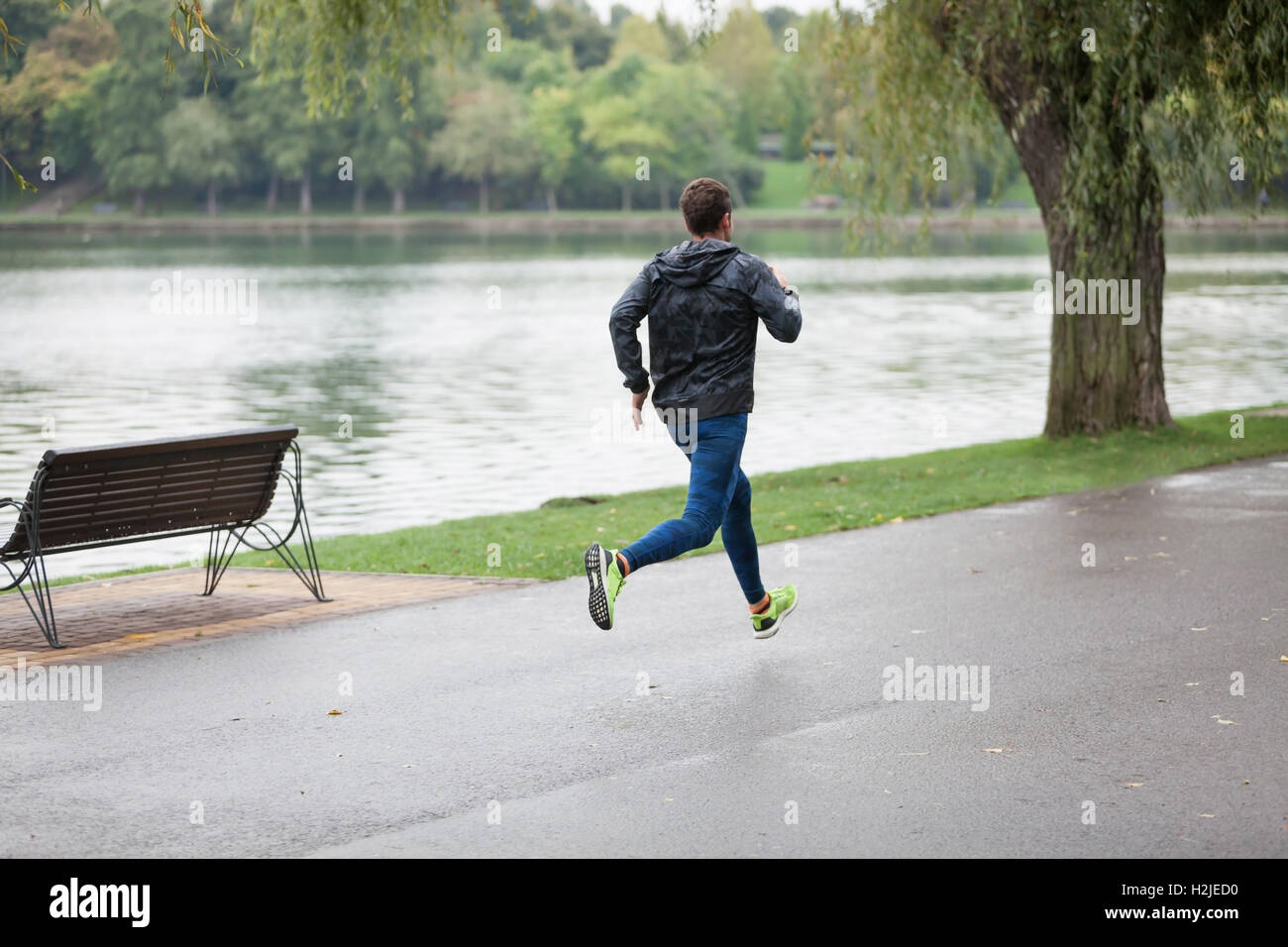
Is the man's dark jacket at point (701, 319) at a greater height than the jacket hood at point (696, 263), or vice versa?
the jacket hood at point (696, 263)

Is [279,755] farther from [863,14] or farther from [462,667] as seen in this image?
[863,14]

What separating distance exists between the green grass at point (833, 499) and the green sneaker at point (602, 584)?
2.56 m

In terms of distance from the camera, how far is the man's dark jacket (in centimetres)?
739

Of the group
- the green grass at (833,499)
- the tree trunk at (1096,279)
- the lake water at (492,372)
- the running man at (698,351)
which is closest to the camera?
the running man at (698,351)

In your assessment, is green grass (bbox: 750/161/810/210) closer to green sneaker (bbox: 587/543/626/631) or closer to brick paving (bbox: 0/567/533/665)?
brick paving (bbox: 0/567/533/665)

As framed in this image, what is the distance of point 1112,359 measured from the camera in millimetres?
15555

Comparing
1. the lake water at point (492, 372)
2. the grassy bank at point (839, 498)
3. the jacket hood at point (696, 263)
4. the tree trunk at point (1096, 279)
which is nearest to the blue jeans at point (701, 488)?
the jacket hood at point (696, 263)

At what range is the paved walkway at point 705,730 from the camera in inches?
207

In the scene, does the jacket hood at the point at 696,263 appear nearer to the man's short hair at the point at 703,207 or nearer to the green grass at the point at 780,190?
the man's short hair at the point at 703,207

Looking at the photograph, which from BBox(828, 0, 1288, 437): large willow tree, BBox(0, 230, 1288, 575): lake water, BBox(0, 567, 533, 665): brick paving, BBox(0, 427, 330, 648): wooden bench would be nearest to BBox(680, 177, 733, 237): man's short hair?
BBox(0, 427, 330, 648): wooden bench

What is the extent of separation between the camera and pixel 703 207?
7.47 meters

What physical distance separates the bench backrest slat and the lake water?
4.32m

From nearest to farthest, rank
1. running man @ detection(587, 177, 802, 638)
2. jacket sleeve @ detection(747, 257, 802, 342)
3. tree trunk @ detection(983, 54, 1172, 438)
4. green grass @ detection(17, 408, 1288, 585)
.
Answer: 1. jacket sleeve @ detection(747, 257, 802, 342)
2. running man @ detection(587, 177, 802, 638)
3. green grass @ detection(17, 408, 1288, 585)
4. tree trunk @ detection(983, 54, 1172, 438)

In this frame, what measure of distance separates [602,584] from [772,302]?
1.40 m
